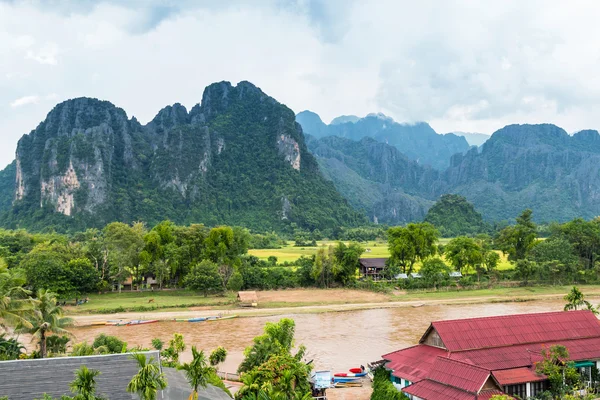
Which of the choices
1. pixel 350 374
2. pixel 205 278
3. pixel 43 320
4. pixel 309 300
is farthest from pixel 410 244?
pixel 43 320

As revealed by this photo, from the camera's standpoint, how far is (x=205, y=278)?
3681cm

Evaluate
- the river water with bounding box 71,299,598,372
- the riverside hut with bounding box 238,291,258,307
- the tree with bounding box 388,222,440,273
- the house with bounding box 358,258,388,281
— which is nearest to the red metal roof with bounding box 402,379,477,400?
the river water with bounding box 71,299,598,372

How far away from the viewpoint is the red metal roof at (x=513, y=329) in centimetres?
1602

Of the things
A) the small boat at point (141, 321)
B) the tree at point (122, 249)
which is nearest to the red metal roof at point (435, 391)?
the small boat at point (141, 321)

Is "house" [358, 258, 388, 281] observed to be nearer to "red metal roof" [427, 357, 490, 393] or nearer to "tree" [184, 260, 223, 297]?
"tree" [184, 260, 223, 297]

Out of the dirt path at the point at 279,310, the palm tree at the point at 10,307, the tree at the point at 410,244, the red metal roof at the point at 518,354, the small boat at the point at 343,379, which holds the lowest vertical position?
the small boat at the point at 343,379

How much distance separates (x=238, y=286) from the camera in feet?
128

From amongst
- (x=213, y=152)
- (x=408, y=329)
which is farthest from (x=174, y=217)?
(x=408, y=329)

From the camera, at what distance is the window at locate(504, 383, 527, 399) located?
565 inches

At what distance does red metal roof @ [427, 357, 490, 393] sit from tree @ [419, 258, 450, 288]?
2645 centimetres

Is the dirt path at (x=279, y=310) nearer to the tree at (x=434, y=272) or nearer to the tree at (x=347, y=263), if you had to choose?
the tree at (x=434, y=272)

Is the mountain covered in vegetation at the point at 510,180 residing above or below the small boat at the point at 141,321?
above

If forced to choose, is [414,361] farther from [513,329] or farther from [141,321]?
[141,321]

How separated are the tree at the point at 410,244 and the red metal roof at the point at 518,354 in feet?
92.7
